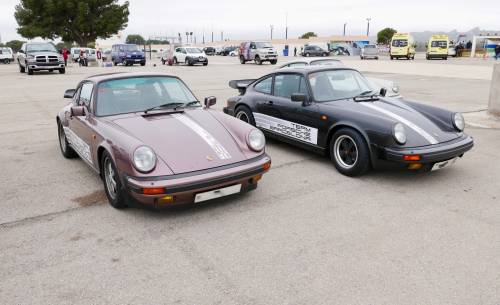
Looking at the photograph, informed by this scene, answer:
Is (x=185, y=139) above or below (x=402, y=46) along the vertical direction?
below

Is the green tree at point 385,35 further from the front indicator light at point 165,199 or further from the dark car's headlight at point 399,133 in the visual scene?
the front indicator light at point 165,199

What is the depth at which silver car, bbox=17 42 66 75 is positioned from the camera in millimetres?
22547

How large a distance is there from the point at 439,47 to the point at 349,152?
38.4 metres

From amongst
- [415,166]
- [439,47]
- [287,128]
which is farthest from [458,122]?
[439,47]

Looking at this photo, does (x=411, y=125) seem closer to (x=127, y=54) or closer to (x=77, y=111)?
(x=77, y=111)

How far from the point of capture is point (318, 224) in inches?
152

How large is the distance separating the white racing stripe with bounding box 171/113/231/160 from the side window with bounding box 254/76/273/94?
92.9 inches

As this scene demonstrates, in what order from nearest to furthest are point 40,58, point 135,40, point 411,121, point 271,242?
point 271,242
point 411,121
point 40,58
point 135,40

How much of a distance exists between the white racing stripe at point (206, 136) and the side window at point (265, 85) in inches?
92.9

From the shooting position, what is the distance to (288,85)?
629 centimetres

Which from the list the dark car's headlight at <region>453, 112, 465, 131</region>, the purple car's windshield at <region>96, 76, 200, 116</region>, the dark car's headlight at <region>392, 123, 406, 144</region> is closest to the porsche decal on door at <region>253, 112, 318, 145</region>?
the dark car's headlight at <region>392, 123, 406, 144</region>

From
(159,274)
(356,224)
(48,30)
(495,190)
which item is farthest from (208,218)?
(48,30)

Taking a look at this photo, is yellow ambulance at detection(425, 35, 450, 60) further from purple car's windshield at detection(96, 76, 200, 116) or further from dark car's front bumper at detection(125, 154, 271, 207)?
dark car's front bumper at detection(125, 154, 271, 207)

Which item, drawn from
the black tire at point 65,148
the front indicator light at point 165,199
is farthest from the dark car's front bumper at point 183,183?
the black tire at point 65,148
